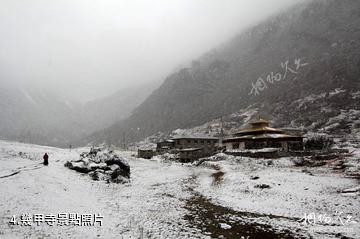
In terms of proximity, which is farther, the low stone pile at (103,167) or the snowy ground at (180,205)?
the low stone pile at (103,167)

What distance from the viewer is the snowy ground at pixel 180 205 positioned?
55.7ft

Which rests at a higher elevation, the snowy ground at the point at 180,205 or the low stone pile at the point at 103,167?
the low stone pile at the point at 103,167

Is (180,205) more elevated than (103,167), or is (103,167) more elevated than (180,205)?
(103,167)

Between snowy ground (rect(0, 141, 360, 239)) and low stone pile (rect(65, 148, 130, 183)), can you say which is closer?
snowy ground (rect(0, 141, 360, 239))

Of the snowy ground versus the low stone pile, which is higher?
the low stone pile

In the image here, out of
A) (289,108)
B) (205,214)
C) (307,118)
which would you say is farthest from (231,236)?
(289,108)

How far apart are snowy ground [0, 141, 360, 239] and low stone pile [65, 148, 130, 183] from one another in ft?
5.36

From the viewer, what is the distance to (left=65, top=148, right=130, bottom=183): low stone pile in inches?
1433

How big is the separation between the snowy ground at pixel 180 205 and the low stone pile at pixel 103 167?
5.36 feet

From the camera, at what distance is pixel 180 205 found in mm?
24703

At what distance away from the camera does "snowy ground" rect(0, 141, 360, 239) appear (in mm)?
16984

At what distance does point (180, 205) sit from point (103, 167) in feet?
56.1

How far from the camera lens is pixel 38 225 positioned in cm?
1688

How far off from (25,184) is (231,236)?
19.0m
